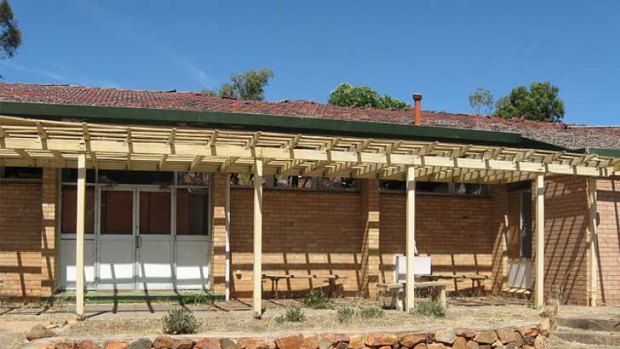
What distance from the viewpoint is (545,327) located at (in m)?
10.7

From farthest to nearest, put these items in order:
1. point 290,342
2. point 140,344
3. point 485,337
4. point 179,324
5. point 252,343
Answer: point 485,337 < point 179,324 < point 290,342 < point 252,343 < point 140,344

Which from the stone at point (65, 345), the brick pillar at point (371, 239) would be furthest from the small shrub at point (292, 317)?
the brick pillar at point (371, 239)

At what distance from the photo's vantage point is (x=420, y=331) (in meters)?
9.66

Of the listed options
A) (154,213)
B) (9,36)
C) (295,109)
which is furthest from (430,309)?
(9,36)

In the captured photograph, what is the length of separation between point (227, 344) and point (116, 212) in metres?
5.82

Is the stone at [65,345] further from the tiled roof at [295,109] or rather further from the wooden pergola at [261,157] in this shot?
the tiled roof at [295,109]

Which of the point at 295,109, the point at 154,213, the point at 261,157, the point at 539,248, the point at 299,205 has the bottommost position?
the point at 539,248

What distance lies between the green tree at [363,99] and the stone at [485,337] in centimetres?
2963

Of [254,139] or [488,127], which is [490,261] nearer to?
[488,127]

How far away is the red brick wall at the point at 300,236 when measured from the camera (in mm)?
14172

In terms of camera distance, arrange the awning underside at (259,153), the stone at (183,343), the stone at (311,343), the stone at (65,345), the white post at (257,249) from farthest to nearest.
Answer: the white post at (257,249)
the awning underside at (259,153)
the stone at (311,343)
the stone at (183,343)
the stone at (65,345)

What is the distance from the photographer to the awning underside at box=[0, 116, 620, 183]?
1050cm

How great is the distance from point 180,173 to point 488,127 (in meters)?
7.24

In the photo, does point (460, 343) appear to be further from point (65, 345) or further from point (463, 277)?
point (65, 345)
